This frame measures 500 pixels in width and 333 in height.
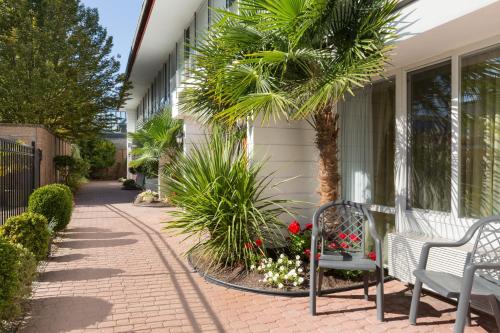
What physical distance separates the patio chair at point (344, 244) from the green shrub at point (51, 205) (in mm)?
4960

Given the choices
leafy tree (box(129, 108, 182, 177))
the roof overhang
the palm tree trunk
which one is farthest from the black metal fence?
the roof overhang

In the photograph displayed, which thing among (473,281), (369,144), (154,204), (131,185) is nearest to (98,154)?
(131,185)

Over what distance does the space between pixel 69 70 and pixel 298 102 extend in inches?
538

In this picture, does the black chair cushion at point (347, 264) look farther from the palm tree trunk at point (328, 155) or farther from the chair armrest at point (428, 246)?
the palm tree trunk at point (328, 155)

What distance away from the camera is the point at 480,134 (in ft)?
13.4

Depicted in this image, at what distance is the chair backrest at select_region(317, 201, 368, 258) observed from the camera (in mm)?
4192

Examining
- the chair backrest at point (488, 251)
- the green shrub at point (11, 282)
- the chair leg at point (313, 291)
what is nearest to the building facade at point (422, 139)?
the chair backrest at point (488, 251)

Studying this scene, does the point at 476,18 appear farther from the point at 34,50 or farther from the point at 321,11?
the point at 34,50

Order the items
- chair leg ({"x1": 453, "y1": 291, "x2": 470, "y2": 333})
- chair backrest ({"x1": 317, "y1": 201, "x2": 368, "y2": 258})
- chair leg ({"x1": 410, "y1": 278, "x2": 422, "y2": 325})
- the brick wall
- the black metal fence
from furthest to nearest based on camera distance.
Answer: the brick wall < the black metal fence < chair backrest ({"x1": 317, "y1": 201, "x2": 368, "y2": 258}) < chair leg ({"x1": 410, "y1": 278, "x2": 422, "y2": 325}) < chair leg ({"x1": 453, "y1": 291, "x2": 470, "y2": 333})

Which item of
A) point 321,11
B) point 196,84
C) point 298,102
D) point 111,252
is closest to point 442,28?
point 321,11

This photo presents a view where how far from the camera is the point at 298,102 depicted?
4445 millimetres

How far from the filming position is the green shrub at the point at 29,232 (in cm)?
493

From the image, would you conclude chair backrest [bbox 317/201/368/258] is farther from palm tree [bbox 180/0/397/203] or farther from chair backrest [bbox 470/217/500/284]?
chair backrest [bbox 470/217/500/284]

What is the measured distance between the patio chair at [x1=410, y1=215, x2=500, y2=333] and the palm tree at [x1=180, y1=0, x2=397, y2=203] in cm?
160
